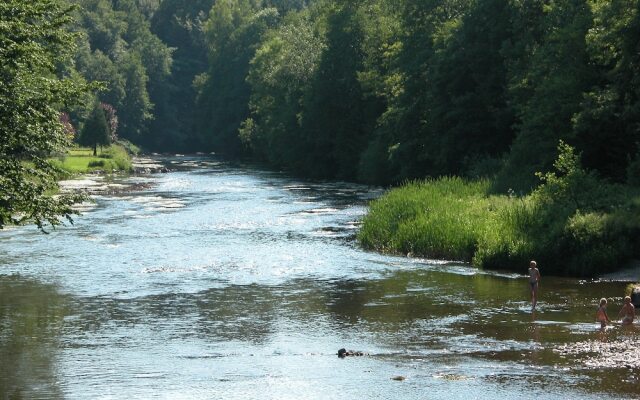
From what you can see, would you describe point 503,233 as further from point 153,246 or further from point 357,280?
point 153,246

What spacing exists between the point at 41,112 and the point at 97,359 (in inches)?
349

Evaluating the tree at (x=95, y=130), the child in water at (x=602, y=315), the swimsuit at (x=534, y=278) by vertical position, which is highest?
the tree at (x=95, y=130)

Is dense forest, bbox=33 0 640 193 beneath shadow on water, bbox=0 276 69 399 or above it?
above

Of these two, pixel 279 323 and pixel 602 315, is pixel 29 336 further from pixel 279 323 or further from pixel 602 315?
pixel 602 315

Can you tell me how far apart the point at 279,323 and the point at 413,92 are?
52339 mm

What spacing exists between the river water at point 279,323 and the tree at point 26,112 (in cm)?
475

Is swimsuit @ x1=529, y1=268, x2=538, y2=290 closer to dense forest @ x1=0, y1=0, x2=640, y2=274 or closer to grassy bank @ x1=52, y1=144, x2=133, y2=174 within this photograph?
dense forest @ x1=0, y1=0, x2=640, y2=274

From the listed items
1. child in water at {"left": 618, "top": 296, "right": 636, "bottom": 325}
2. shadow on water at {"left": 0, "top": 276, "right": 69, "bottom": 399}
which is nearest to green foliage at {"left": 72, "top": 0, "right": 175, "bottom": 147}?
shadow on water at {"left": 0, "top": 276, "right": 69, "bottom": 399}

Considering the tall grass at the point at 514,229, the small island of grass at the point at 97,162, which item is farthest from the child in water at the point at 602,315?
the small island of grass at the point at 97,162

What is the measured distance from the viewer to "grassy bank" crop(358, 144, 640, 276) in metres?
44.6

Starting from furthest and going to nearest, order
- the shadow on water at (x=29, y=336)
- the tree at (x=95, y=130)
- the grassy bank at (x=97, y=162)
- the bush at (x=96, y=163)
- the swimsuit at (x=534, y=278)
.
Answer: the tree at (x=95, y=130)
the bush at (x=96, y=163)
the grassy bank at (x=97, y=162)
the swimsuit at (x=534, y=278)
the shadow on water at (x=29, y=336)

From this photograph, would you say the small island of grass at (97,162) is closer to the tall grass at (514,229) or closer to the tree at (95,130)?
the tree at (95,130)

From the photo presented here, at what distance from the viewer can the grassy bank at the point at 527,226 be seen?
4456 cm

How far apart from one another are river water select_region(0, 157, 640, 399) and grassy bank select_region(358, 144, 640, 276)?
1712mm
